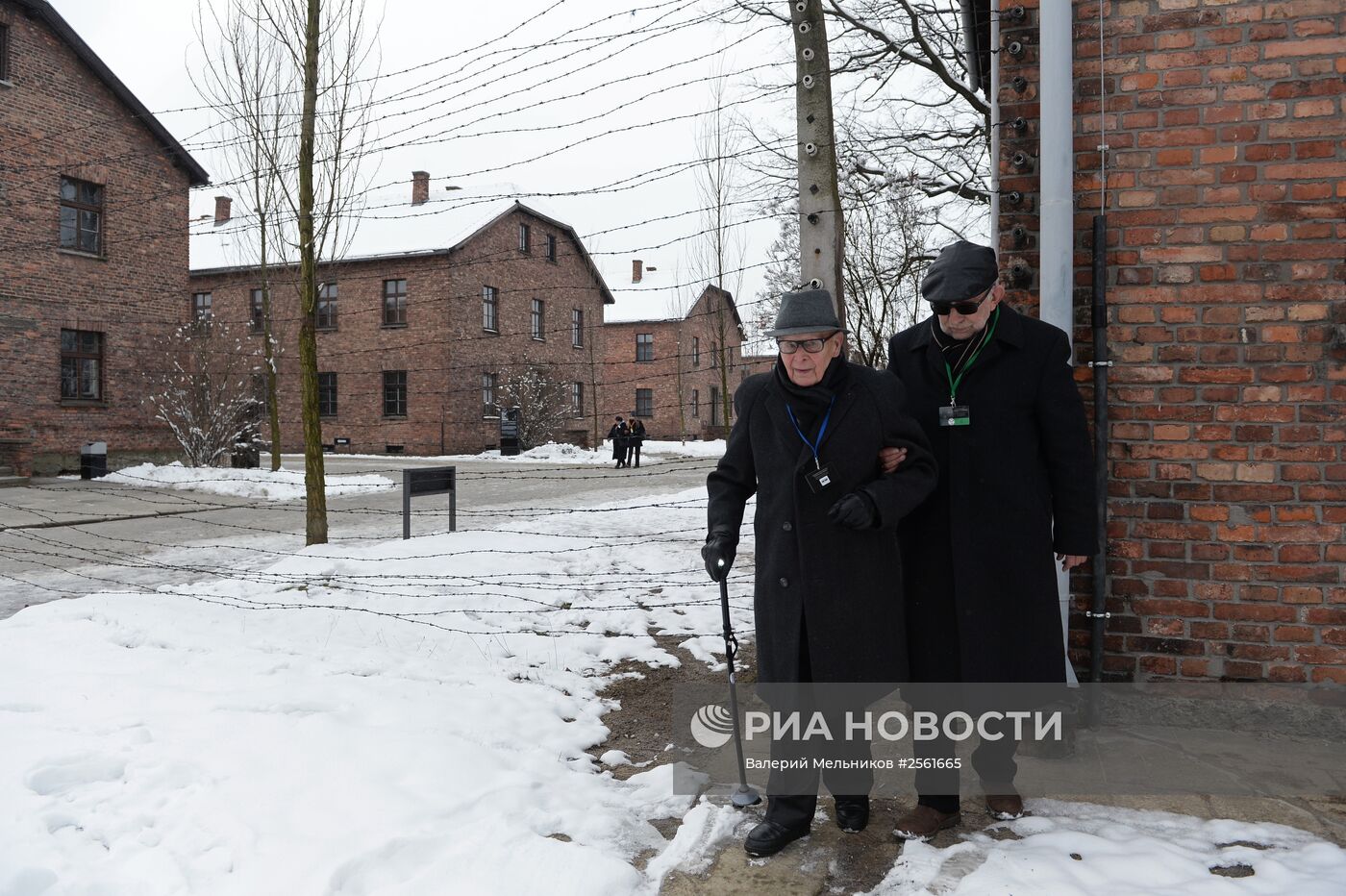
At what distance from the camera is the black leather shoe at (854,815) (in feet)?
9.92

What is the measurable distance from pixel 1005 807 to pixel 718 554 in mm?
1283

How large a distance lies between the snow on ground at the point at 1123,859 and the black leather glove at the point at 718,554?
104 cm

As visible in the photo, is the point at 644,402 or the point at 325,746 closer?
the point at 325,746

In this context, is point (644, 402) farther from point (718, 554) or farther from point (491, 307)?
point (718, 554)

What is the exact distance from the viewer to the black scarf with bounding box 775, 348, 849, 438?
2.96m

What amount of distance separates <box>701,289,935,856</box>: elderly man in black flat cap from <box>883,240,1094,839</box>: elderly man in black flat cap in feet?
0.66

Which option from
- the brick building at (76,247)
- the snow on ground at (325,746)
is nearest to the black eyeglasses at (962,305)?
the snow on ground at (325,746)

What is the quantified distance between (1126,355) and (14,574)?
895 cm

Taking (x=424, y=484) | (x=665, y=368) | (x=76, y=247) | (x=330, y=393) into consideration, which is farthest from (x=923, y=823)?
(x=665, y=368)

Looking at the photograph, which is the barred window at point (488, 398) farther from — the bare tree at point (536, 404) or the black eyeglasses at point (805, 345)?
the black eyeglasses at point (805, 345)

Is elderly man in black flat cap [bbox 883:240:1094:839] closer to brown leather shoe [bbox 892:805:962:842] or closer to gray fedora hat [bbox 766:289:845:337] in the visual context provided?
brown leather shoe [bbox 892:805:962:842]

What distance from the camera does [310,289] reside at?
26.6 feet

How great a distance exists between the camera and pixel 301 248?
782 centimetres

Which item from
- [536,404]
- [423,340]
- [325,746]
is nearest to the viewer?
[325,746]
